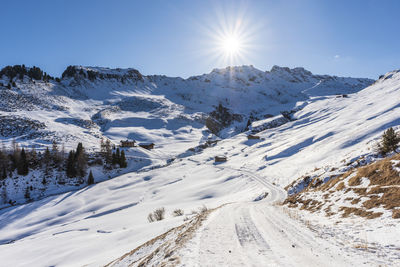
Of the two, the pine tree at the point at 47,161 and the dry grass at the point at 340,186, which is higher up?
the pine tree at the point at 47,161

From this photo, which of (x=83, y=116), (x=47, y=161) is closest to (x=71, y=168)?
(x=47, y=161)

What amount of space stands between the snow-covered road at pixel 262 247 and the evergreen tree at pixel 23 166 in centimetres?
7068

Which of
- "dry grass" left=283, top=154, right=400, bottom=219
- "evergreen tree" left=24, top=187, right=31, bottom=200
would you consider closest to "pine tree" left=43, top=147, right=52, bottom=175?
"evergreen tree" left=24, top=187, right=31, bottom=200

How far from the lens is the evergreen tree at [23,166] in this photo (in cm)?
5616

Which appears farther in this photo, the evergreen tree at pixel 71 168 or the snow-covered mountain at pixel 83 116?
the snow-covered mountain at pixel 83 116

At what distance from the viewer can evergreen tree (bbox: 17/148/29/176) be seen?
5616 centimetres

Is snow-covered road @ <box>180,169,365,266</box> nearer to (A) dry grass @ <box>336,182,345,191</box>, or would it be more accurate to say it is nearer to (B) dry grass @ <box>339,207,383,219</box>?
(B) dry grass @ <box>339,207,383,219</box>

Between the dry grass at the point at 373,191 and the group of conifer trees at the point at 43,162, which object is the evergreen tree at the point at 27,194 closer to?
the group of conifer trees at the point at 43,162

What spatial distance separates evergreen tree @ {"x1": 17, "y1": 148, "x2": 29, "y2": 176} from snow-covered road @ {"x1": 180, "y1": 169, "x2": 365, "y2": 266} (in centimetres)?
7068

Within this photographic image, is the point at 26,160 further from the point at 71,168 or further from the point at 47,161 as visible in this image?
the point at 71,168

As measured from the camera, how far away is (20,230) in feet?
115

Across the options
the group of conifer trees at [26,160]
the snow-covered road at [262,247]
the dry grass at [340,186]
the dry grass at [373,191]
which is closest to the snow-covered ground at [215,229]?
the snow-covered road at [262,247]

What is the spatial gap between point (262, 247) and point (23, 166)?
245ft

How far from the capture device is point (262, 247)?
7.45m
